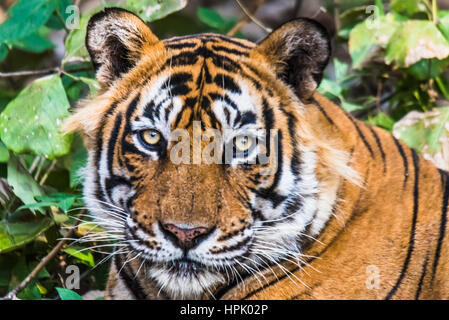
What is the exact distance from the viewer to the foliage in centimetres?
263

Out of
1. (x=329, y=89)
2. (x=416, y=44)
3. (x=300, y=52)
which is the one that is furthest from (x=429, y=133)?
(x=300, y=52)

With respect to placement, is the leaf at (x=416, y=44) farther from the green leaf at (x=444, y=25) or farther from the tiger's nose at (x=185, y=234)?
the tiger's nose at (x=185, y=234)

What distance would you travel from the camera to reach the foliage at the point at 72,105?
2635 millimetres

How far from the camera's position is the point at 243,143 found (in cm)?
197

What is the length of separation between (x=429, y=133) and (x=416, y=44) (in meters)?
0.42

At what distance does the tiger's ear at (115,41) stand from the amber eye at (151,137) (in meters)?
0.28

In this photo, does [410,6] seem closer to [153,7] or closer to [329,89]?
[329,89]

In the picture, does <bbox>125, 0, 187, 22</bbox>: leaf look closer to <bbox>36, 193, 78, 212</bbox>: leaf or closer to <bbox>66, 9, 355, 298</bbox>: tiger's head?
<bbox>66, 9, 355, 298</bbox>: tiger's head

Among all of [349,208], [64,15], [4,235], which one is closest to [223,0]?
[64,15]

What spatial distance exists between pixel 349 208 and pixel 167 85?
0.71 m

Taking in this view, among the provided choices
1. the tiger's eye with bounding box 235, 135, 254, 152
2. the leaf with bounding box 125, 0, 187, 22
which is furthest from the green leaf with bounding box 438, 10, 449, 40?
the tiger's eye with bounding box 235, 135, 254, 152

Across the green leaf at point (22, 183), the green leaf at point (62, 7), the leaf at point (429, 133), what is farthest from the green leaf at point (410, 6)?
the green leaf at point (22, 183)

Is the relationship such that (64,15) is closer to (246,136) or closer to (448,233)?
(246,136)

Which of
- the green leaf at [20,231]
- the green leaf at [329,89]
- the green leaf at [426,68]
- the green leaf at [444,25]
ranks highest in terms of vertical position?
the green leaf at [444,25]
